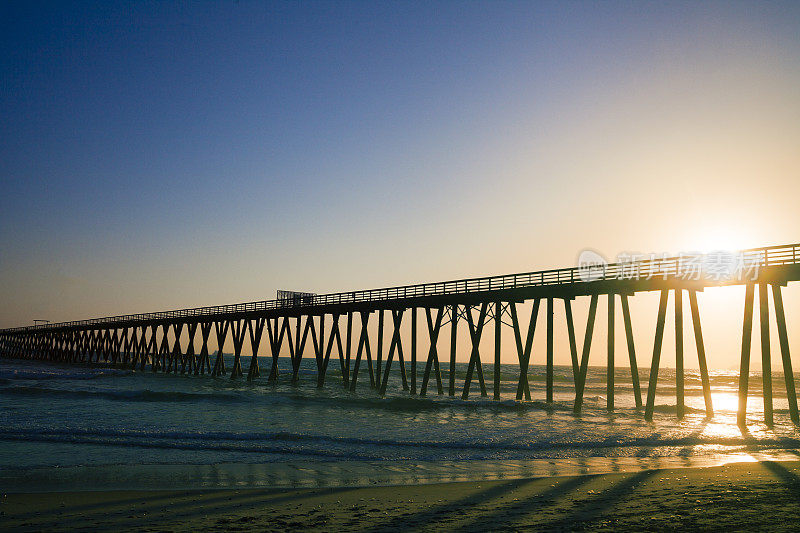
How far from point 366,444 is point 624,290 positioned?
36.1 ft

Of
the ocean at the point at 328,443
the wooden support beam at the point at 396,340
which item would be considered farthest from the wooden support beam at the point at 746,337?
the wooden support beam at the point at 396,340

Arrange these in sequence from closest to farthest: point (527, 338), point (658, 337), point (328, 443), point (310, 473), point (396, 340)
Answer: point (310, 473) < point (328, 443) < point (658, 337) < point (527, 338) < point (396, 340)

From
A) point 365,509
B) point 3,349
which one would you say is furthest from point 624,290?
point 3,349

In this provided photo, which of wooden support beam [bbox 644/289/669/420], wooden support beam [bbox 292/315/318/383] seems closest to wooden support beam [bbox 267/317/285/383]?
wooden support beam [bbox 292/315/318/383]

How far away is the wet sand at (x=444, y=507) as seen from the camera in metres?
6.18

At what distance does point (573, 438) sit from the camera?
14664mm

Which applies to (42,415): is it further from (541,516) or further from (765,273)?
(765,273)

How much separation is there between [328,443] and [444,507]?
6629 millimetres

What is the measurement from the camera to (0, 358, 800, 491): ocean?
9.39m

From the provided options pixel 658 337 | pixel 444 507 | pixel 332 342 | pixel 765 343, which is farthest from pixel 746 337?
pixel 332 342

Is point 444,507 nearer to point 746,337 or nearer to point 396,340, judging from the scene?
point 746,337

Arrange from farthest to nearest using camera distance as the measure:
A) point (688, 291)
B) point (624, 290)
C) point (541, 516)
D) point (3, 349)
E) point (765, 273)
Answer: point (3, 349), point (624, 290), point (688, 291), point (765, 273), point (541, 516)

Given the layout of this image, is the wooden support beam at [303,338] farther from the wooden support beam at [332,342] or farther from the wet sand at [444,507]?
the wet sand at [444,507]

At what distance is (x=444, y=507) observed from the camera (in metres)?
7.04
